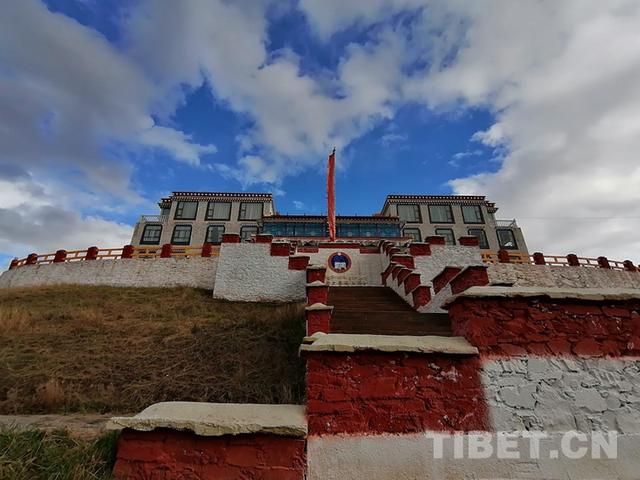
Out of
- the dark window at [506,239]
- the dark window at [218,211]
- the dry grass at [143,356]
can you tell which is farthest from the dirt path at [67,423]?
the dark window at [506,239]

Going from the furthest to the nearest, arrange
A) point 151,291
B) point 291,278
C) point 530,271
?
point 530,271
point 151,291
point 291,278

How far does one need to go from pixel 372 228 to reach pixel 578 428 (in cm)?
2911

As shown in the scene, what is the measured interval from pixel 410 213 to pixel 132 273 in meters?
31.4

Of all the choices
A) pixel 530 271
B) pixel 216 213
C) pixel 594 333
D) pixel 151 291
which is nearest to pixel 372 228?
pixel 530 271

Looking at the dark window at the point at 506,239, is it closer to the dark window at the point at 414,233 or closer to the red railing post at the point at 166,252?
the dark window at the point at 414,233

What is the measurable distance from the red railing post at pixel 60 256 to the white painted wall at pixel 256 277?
12827 mm

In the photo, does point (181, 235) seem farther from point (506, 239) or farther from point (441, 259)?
point (506, 239)

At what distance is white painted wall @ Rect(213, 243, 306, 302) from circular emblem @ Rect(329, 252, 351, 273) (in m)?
2.63

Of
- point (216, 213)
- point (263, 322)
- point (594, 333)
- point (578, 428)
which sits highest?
point (216, 213)

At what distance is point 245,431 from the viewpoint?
2840 millimetres

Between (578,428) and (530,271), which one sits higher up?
(530,271)

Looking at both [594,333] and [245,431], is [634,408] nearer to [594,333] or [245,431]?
[594,333]

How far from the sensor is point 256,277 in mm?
13680

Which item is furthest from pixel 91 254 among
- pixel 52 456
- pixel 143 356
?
pixel 52 456
